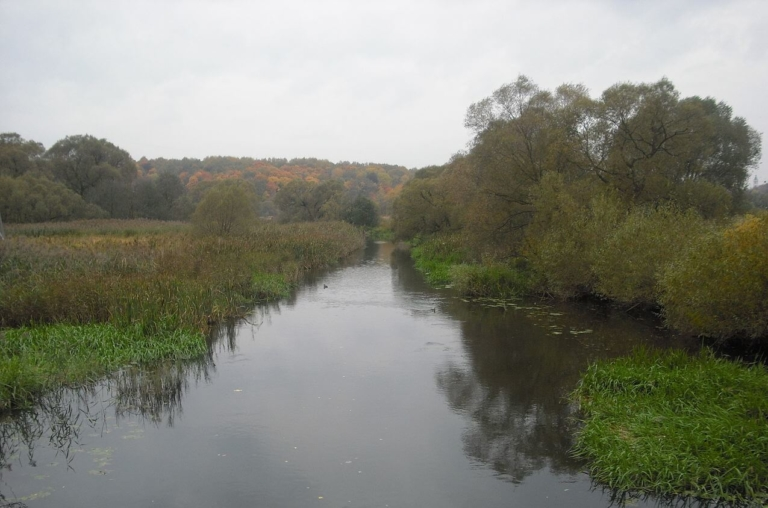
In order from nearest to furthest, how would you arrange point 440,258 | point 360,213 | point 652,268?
1. point 652,268
2. point 440,258
3. point 360,213

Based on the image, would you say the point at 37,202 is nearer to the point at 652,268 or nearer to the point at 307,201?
the point at 307,201

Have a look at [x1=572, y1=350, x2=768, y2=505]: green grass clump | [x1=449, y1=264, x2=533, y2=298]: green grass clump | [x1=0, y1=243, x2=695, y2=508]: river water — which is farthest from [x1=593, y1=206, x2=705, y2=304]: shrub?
[x1=572, y1=350, x2=768, y2=505]: green grass clump

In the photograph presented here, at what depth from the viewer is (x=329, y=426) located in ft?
26.5

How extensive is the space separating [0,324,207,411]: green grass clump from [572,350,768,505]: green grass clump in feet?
27.0

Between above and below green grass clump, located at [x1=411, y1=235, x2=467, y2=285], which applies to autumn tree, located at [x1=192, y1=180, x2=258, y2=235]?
above

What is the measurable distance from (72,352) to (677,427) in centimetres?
1044

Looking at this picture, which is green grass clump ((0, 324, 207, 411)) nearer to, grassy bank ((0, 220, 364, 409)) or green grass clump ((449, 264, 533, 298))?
grassy bank ((0, 220, 364, 409))

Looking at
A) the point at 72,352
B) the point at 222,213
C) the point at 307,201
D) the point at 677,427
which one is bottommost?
the point at 677,427

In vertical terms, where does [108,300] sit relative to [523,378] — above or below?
above

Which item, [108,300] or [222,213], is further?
[222,213]

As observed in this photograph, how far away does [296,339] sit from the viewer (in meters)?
13.5

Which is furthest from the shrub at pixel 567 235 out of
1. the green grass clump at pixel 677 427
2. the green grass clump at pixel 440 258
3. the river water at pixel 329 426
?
the green grass clump at pixel 677 427

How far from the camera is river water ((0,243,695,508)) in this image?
20.6 ft

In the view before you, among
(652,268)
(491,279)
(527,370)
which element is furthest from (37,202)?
(652,268)
